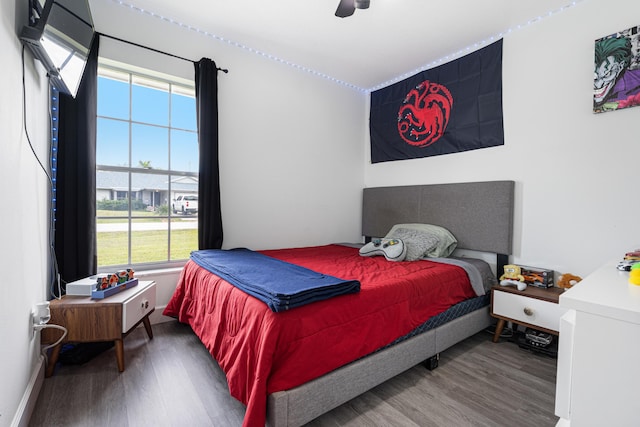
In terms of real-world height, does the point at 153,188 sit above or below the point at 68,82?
below

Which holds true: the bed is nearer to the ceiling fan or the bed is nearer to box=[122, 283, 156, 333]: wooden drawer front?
box=[122, 283, 156, 333]: wooden drawer front

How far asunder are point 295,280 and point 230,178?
1750 mm

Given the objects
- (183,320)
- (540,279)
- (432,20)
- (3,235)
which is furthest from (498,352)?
(3,235)

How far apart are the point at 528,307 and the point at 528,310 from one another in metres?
0.02

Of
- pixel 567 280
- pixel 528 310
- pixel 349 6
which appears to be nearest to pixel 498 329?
pixel 528 310

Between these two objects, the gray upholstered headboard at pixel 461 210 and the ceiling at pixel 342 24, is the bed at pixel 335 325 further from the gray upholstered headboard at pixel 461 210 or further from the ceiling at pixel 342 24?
the ceiling at pixel 342 24

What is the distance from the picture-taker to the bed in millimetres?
1312

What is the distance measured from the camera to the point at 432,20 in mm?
2562

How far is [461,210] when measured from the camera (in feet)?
9.72

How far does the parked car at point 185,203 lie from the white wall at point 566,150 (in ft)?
9.73

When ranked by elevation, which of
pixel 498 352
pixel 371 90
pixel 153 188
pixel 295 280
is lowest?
pixel 498 352

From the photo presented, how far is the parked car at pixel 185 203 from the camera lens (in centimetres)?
293

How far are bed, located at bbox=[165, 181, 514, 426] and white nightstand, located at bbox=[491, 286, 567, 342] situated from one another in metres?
0.13

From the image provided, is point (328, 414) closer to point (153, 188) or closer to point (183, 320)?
point (183, 320)
